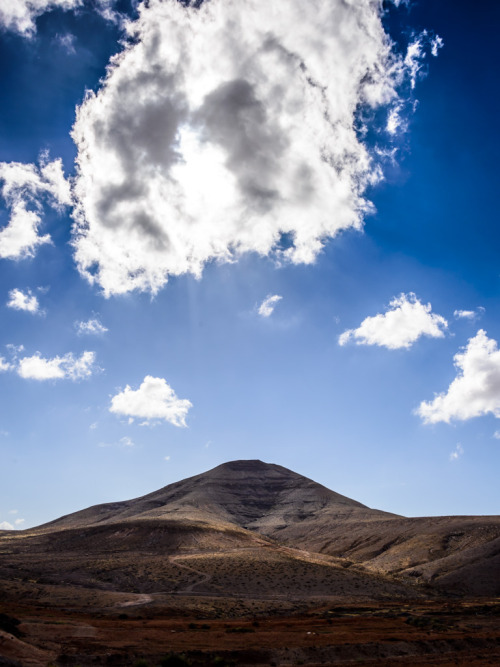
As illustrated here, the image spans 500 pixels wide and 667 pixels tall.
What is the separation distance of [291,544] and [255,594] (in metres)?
55.6

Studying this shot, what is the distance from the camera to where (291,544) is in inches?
4023

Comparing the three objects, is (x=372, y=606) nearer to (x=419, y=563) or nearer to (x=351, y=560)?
(x=419, y=563)

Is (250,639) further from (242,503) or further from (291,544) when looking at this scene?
(242,503)

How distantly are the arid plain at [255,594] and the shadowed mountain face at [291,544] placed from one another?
35 cm

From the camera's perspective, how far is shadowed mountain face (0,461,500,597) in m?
60.3

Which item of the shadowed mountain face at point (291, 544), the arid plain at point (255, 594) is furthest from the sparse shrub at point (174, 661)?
the shadowed mountain face at point (291, 544)

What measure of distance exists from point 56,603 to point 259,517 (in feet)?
343

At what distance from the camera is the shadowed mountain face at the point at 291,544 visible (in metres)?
60.3

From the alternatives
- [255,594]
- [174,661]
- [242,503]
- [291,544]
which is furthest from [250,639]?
[242,503]

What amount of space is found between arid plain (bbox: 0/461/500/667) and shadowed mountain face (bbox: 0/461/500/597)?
1.14 feet

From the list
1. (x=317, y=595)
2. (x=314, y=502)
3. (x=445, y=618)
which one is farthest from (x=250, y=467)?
(x=445, y=618)

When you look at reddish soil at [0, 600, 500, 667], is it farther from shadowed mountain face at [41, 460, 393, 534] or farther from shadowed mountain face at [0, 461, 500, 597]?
shadowed mountain face at [41, 460, 393, 534]

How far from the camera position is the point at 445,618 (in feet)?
127

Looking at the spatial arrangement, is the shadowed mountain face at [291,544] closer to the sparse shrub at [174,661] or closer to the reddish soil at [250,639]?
the reddish soil at [250,639]
